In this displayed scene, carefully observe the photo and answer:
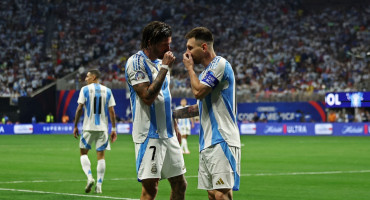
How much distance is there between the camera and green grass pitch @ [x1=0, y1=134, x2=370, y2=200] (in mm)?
13617

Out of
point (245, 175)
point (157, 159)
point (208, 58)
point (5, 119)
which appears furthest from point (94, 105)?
point (5, 119)

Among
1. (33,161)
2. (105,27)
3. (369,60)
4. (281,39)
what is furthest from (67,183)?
(105,27)

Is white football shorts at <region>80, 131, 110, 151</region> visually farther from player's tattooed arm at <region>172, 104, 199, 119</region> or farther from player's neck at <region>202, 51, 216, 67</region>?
Answer: player's neck at <region>202, 51, 216, 67</region>

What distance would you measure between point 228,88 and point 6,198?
6.73 m

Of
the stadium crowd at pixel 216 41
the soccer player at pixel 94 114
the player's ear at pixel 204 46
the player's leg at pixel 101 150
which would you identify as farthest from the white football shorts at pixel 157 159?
the stadium crowd at pixel 216 41

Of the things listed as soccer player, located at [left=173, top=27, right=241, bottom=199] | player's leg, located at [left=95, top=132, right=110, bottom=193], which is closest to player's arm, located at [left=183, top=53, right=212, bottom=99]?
soccer player, located at [left=173, top=27, right=241, bottom=199]

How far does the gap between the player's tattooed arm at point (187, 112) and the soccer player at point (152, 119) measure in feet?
0.44

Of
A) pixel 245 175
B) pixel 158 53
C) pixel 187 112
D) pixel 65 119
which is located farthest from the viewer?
pixel 65 119

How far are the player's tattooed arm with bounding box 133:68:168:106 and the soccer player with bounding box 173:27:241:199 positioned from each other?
0.97ft

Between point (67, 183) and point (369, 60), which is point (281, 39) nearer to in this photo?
point (369, 60)

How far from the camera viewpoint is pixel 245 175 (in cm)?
1767

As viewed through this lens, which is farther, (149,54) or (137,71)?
(149,54)

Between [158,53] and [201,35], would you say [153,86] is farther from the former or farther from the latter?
[201,35]

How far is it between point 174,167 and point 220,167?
1.94ft
